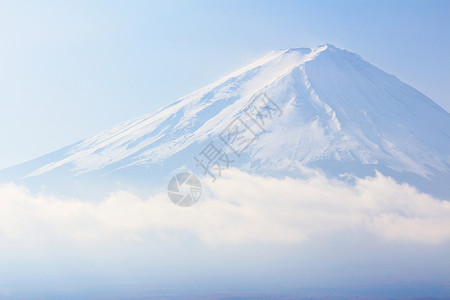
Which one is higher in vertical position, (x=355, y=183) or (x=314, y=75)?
(x=314, y=75)

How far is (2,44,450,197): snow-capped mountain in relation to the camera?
2480 inches

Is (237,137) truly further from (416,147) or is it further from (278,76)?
(416,147)

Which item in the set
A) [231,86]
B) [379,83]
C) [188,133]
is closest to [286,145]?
[188,133]

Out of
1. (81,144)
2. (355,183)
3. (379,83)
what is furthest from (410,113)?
(81,144)

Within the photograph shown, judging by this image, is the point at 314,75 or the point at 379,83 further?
the point at 379,83

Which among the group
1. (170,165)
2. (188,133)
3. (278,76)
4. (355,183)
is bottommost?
(355,183)

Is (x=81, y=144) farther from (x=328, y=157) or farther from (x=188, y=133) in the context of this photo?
(x=328, y=157)

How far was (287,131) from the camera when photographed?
65438mm

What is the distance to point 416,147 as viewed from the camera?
67.7 m

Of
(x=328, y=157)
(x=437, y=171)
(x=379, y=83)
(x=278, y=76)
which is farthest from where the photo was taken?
(x=379, y=83)

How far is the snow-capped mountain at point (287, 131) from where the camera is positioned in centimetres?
6300

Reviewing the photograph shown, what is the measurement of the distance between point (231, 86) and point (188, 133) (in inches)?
495

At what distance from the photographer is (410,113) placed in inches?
2968

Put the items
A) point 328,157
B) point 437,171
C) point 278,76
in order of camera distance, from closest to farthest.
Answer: point 328,157 < point 437,171 < point 278,76
